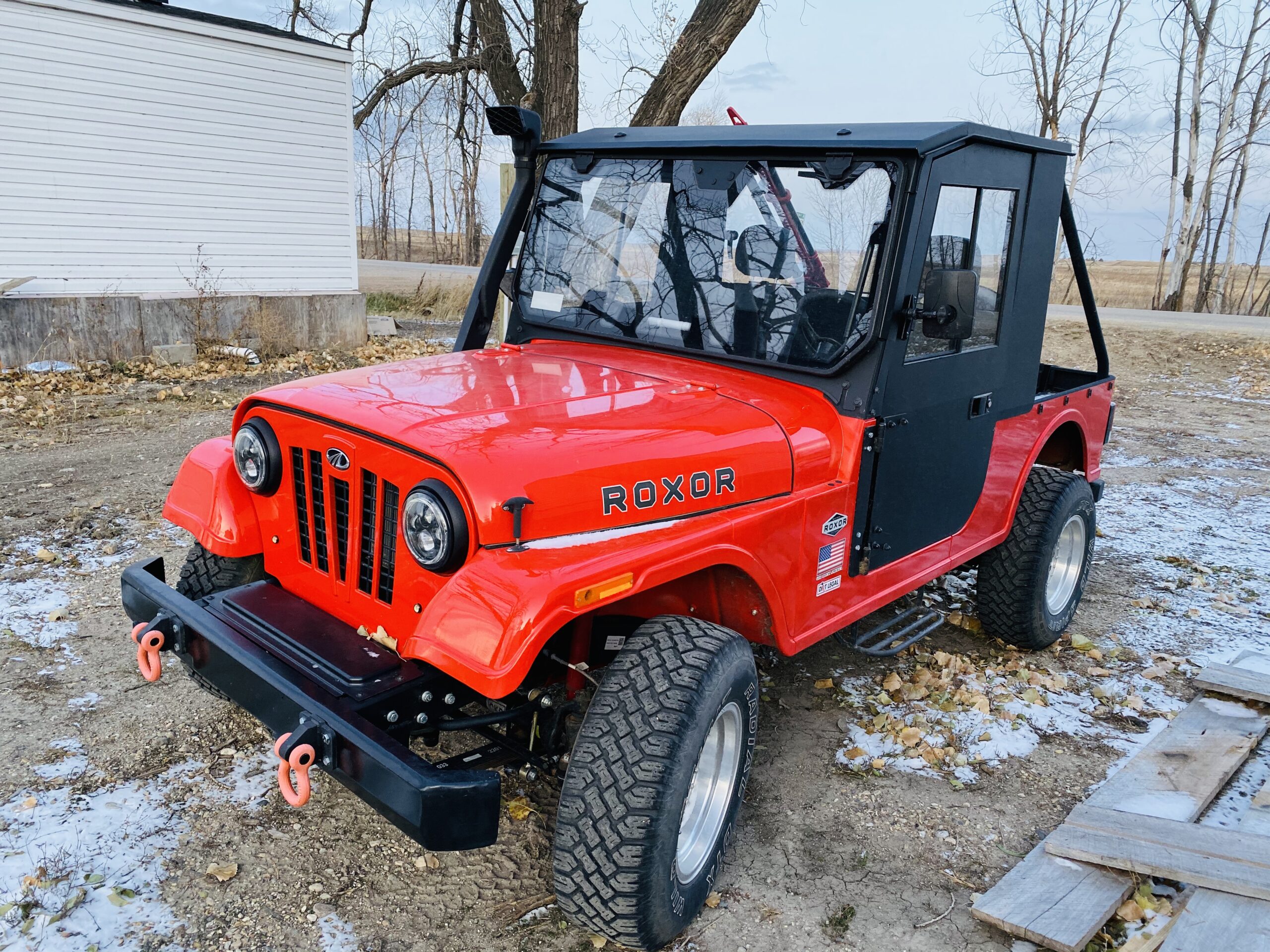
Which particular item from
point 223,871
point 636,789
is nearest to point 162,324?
point 223,871

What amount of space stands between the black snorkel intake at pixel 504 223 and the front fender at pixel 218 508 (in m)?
1.14

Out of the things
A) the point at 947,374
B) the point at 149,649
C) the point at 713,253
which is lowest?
the point at 149,649

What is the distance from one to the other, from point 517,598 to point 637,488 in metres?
0.57

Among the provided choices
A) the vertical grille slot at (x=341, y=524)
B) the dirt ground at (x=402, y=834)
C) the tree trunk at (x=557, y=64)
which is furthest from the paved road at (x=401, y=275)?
the vertical grille slot at (x=341, y=524)

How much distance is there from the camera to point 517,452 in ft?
8.25

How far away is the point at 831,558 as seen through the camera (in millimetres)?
3270

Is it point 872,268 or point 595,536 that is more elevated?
point 872,268

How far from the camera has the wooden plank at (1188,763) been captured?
3.25 metres

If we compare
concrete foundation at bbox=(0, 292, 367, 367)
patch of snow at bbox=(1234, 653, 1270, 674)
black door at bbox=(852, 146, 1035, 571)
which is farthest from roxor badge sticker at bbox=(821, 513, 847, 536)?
concrete foundation at bbox=(0, 292, 367, 367)

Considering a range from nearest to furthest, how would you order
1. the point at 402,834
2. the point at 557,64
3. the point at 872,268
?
the point at 402,834, the point at 872,268, the point at 557,64

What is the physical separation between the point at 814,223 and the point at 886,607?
2.52m

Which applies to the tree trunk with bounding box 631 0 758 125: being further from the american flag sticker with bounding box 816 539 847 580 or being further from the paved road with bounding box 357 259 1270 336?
the paved road with bounding box 357 259 1270 336

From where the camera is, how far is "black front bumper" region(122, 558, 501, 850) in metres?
2.18

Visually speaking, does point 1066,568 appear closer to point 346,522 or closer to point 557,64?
point 346,522
